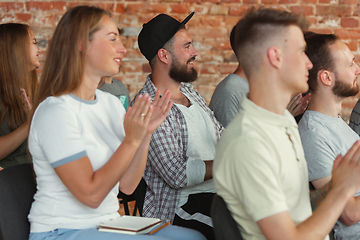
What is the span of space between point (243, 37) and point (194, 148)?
84 centimetres

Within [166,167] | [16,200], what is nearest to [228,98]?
[166,167]

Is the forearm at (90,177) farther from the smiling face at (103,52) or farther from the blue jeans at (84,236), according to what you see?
the smiling face at (103,52)

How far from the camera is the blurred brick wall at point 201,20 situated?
3.14m

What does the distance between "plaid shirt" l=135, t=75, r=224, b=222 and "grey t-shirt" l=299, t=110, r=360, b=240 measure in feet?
1.93

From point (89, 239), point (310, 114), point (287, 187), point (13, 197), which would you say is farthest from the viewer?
point (310, 114)

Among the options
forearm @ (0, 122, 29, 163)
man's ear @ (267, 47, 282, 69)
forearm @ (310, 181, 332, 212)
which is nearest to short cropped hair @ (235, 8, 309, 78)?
man's ear @ (267, 47, 282, 69)

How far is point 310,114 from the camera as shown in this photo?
5.38 ft

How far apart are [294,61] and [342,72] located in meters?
0.64

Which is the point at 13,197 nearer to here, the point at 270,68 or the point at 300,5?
the point at 270,68

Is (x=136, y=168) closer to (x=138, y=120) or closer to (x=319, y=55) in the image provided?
(x=138, y=120)

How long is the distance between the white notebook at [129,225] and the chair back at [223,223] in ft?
1.02

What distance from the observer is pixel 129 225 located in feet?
4.26

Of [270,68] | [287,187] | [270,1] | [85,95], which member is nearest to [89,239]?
[85,95]

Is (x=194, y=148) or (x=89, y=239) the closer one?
(x=89, y=239)
